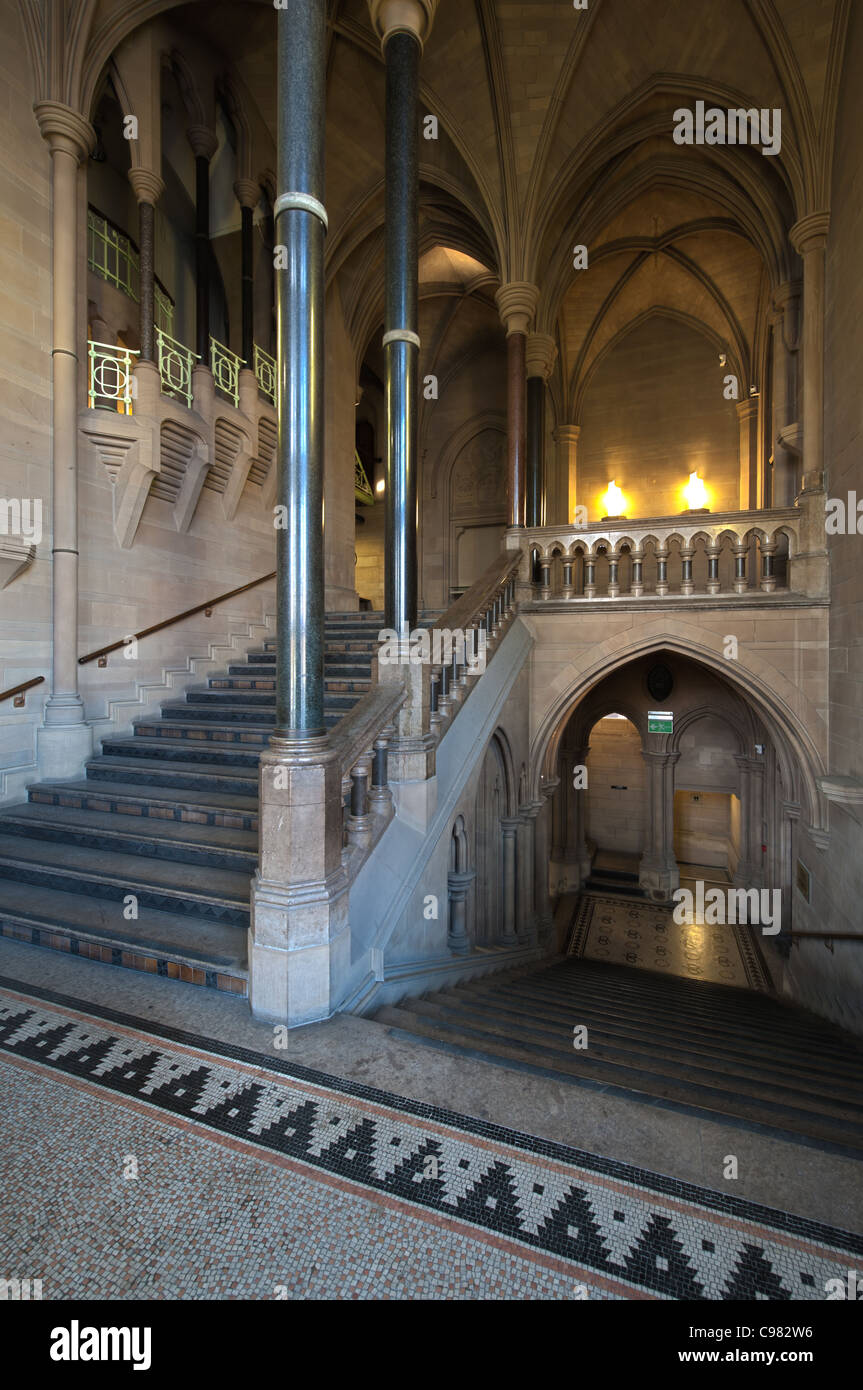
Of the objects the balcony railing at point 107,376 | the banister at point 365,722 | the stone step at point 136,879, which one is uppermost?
the balcony railing at point 107,376

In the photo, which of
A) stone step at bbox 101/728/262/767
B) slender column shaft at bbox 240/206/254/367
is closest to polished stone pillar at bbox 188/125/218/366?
slender column shaft at bbox 240/206/254/367

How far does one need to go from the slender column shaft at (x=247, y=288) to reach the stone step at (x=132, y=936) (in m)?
6.39

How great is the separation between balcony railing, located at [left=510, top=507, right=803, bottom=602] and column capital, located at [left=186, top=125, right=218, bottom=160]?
5485 millimetres

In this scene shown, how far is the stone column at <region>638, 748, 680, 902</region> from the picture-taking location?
33.9ft

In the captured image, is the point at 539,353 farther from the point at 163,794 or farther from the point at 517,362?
the point at 163,794

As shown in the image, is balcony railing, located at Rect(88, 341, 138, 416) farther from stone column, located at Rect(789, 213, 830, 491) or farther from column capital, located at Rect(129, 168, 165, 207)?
stone column, located at Rect(789, 213, 830, 491)

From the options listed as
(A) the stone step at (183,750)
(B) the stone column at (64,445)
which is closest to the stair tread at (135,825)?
(B) the stone column at (64,445)

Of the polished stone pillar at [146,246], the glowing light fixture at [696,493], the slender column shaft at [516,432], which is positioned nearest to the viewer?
the polished stone pillar at [146,246]

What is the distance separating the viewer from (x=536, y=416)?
9383 mm

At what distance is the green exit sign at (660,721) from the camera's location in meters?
10.7

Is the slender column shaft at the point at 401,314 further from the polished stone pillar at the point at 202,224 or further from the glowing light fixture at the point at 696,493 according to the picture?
the glowing light fixture at the point at 696,493

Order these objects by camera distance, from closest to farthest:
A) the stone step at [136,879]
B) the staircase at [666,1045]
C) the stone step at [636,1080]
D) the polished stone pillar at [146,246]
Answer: the stone step at [636,1080] < the staircase at [666,1045] < the stone step at [136,879] < the polished stone pillar at [146,246]

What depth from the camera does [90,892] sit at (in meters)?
3.82

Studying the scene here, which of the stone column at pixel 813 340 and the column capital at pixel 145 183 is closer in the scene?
the stone column at pixel 813 340
